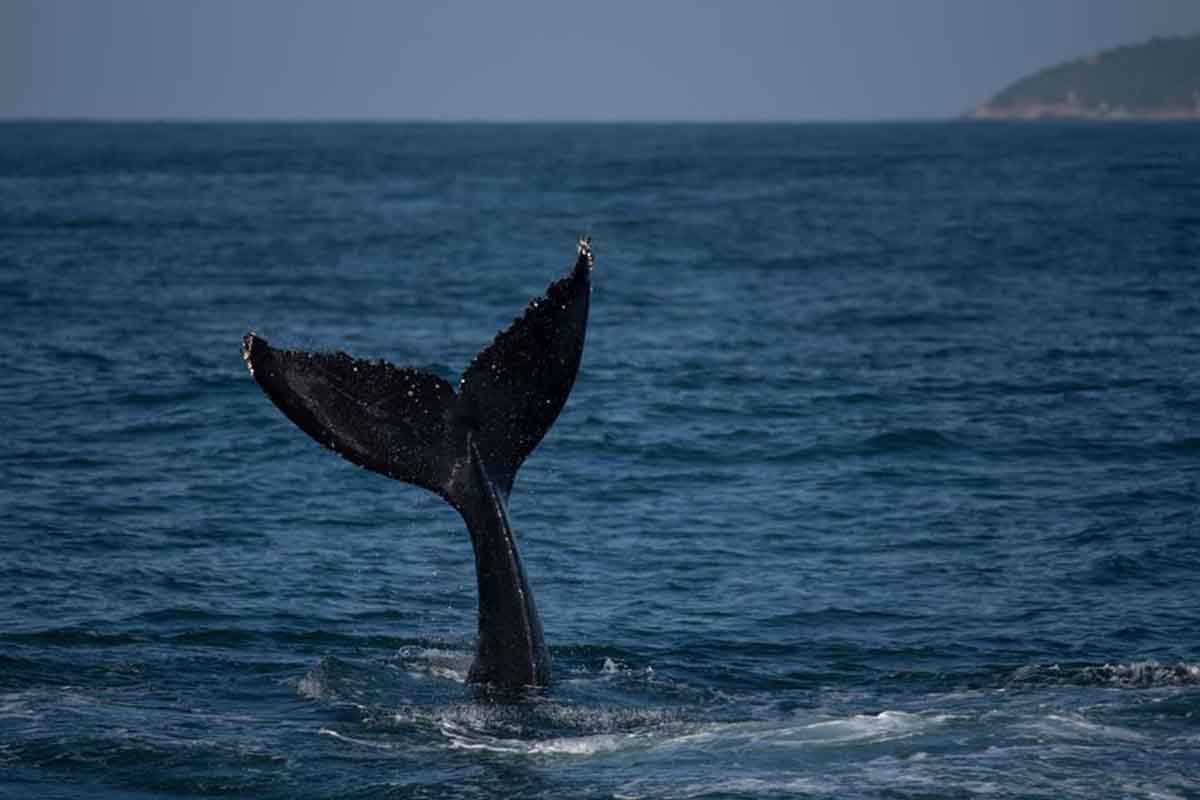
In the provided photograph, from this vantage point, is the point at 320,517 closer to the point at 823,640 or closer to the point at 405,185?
the point at 823,640

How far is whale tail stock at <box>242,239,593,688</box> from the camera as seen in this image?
32.0 feet

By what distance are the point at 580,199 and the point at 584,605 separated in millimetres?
53924

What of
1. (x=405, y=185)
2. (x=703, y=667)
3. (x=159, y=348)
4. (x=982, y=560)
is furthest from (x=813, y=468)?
(x=405, y=185)

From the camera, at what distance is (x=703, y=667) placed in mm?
11820

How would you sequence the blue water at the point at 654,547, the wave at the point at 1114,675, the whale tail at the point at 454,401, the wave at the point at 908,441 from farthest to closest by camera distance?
the wave at the point at 908,441 → the wave at the point at 1114,675 → the blue water at the point at 654,547 → the whale tail at the point at 454,401

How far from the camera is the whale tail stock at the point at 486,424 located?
974 centimetres

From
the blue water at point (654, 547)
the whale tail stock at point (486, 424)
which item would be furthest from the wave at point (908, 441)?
the whale tail stock at point (486, 424)

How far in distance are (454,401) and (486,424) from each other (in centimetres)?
22

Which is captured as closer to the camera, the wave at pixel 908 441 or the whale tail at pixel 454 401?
the whale tail at pixel 454 401

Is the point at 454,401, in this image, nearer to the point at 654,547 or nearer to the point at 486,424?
the point at 486,424

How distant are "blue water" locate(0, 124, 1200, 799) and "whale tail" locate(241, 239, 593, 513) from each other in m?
1.42

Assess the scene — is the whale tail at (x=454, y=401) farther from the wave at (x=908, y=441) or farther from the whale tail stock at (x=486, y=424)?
the wave at (x=908, y=441)

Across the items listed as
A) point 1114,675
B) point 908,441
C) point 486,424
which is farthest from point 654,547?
point 486,424

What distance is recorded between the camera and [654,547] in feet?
50.1
